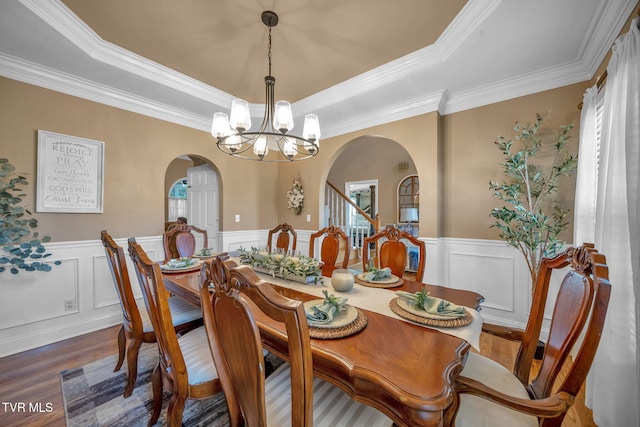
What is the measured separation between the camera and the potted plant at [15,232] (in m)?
2.05

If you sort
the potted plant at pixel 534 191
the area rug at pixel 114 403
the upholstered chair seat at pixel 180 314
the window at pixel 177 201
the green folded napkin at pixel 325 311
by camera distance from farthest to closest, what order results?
the window at pixel 177 201 < the potted plant at pixel 534 191 < the upholstered chair seat at pixel 180 314 < the area rug at pixel 114 403 < the green folded napkin at pixel 325 311

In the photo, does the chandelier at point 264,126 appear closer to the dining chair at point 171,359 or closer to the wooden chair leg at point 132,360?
the dining chair at point 171,359

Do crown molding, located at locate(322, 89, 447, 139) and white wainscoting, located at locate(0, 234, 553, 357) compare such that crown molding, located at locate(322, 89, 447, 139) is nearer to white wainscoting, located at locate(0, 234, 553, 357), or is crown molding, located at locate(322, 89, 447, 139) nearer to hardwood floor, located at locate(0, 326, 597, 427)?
white wainscoting, located at locate(0, 234, 553, 357)

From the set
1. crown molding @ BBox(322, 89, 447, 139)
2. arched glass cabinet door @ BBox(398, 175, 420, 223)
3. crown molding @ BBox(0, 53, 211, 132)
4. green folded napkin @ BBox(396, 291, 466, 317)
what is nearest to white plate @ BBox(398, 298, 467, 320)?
green folded napkin @ BBox(396, 291, 466, 317)

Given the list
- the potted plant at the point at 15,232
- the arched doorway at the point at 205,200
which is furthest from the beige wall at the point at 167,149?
the arched doorway at the point at 205,200

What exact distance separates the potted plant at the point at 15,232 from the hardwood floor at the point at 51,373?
2.49 ft

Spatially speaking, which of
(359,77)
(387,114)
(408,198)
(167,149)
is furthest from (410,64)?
(408,198)

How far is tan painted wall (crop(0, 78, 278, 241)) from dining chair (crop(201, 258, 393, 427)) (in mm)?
2802

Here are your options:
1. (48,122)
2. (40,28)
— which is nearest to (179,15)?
(40,28)

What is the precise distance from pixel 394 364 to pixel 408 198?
244 inches

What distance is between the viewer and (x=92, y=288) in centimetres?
268

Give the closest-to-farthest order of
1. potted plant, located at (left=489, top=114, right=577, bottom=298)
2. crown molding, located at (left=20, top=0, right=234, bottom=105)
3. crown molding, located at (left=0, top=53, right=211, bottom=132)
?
crown molding, located at (left=20, top=0, right=234, bottom=105)
potted plant, located at (left=489, top=114, right=577, bottom=298)
crown molding, located at (left=0, top=53, right=211, bottom=132)

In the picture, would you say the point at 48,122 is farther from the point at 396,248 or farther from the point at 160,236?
the point at 396,248

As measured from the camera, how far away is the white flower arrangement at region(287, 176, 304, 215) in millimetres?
4199
